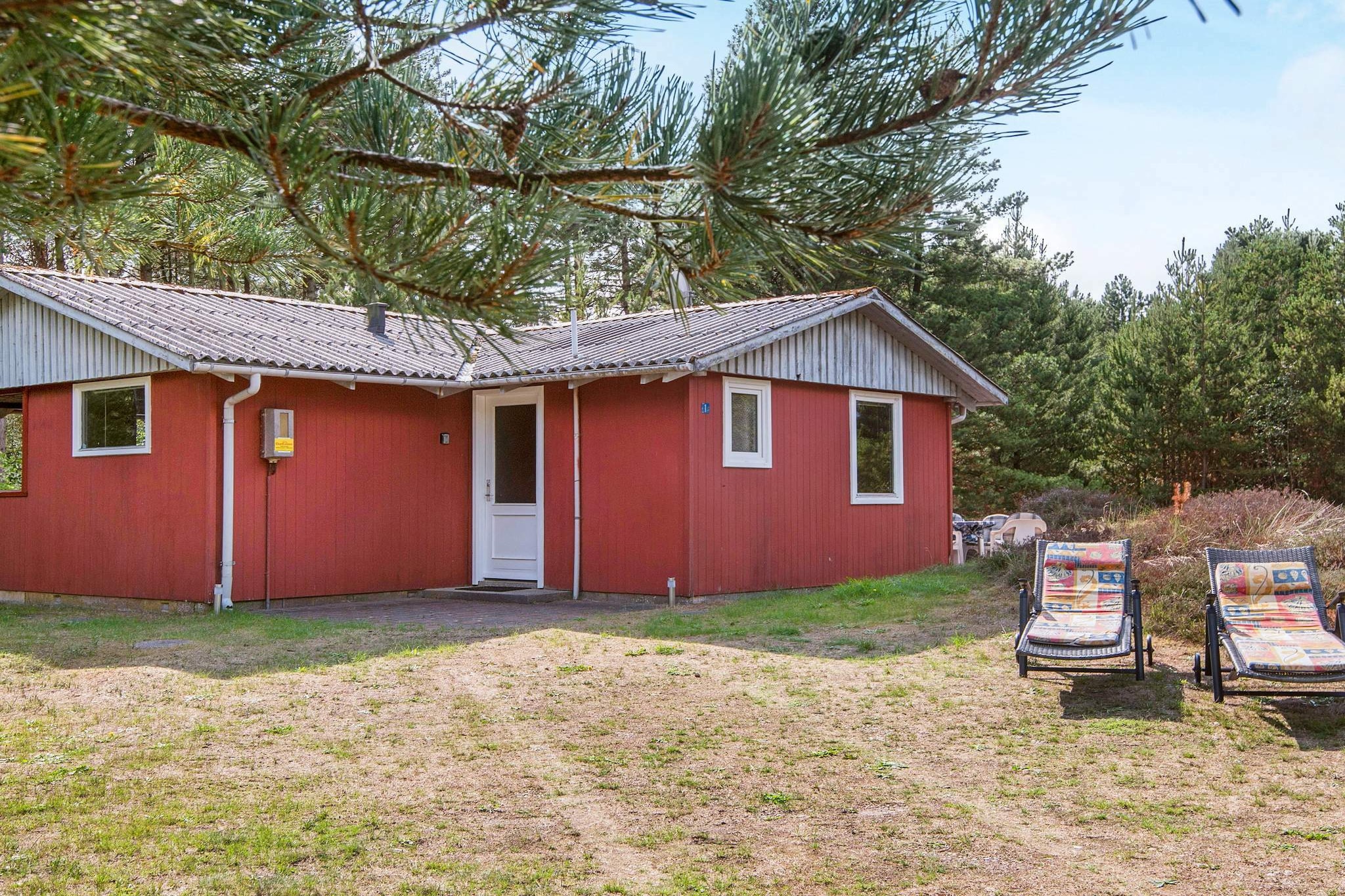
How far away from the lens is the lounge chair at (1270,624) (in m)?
6.38

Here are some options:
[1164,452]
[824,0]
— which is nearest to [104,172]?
[824,0]

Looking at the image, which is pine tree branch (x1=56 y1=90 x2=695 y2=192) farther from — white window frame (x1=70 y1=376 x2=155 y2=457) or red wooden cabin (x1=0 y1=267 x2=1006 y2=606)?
white window frame (x1=70 y1=376 x2=155 y2=457)

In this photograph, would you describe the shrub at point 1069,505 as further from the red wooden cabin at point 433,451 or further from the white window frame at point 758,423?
the white window frame at point 758,423

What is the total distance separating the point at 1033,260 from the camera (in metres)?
30.2

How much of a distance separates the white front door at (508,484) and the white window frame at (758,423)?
226 cm

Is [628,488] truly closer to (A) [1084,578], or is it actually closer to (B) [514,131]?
(A) [1084,578]

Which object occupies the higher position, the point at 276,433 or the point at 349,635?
the point at 276,433

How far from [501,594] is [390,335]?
13.3 ft

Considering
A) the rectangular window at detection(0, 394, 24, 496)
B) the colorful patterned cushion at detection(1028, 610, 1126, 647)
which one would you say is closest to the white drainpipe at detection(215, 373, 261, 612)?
the rectangular window at detection(0, 394, 24, 496)

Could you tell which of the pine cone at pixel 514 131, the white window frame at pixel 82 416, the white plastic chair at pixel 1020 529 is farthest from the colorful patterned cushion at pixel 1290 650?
the white window frame at pixel 82 416

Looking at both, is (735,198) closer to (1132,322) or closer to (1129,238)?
(1132,322)

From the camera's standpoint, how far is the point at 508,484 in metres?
13.9

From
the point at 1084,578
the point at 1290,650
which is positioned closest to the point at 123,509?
the point at 1084,578

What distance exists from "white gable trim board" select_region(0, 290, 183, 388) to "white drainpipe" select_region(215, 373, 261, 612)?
28.9 inches
